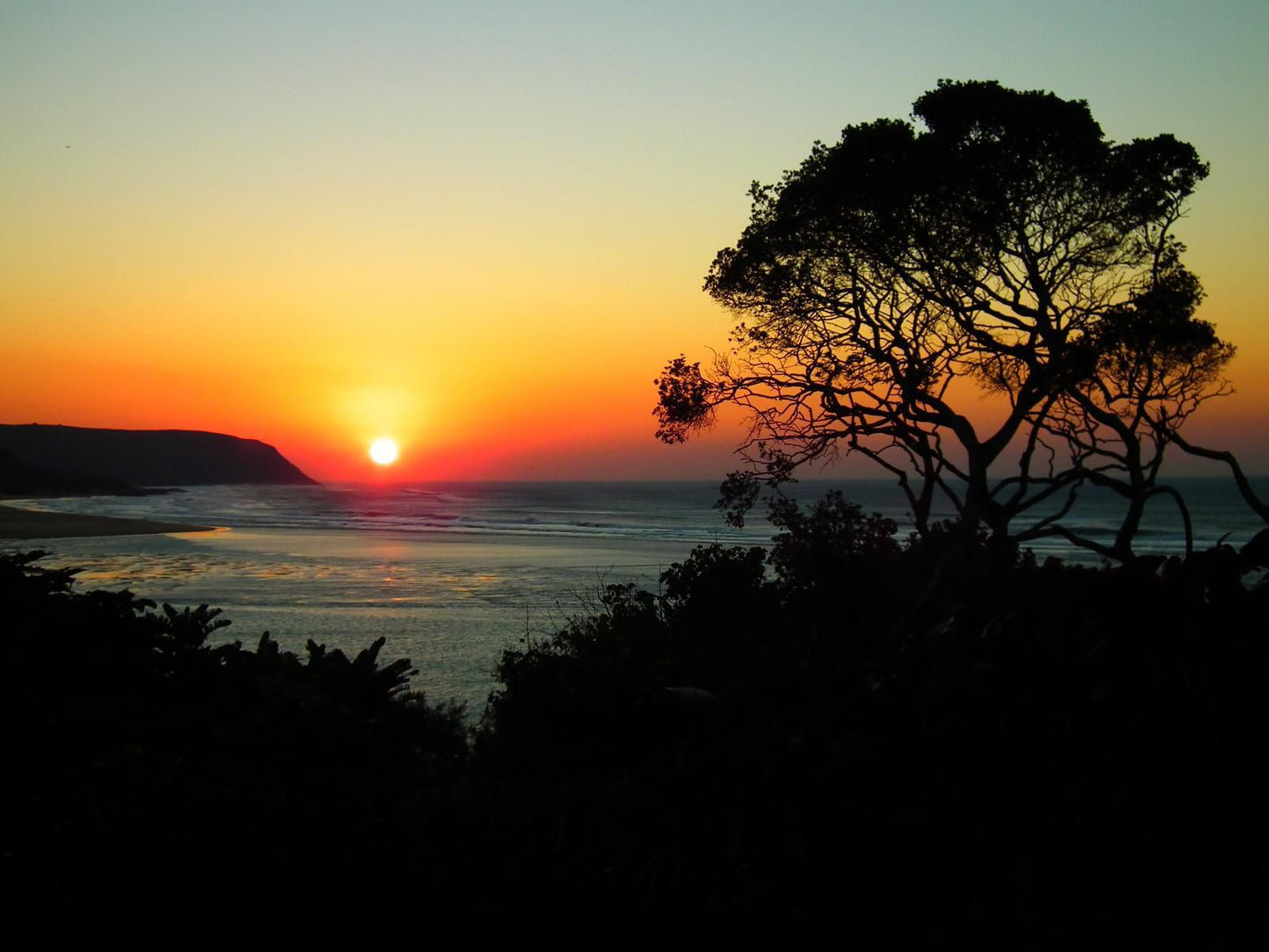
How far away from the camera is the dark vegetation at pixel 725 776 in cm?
387

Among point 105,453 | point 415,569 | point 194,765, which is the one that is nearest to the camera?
point 194,765

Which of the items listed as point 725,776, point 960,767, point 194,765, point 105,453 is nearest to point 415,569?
point 194,765

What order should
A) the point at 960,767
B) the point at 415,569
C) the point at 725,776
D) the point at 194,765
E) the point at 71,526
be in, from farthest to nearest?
the point at 71,526 → the point at 415,569 → the point at 194,765 → the point at 725,776 → the point at 960,767

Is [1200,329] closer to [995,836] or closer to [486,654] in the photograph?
[486,654]

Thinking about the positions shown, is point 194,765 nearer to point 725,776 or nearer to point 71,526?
point 725,776

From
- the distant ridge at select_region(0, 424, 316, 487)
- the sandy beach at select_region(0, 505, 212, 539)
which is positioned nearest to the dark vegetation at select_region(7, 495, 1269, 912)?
the sandy beach at select_region(0, 505, 212, 539)

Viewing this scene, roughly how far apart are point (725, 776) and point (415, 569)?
79.8ft

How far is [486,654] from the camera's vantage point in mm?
13969

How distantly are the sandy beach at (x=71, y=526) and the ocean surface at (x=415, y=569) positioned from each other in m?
2.35

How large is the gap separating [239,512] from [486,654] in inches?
2391

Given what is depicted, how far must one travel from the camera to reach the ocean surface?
15.6 m

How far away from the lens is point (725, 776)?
15.6 ft

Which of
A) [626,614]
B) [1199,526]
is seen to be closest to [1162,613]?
[626,614]

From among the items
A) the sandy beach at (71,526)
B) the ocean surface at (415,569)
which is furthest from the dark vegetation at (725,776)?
the sandy beach at (71,526)
